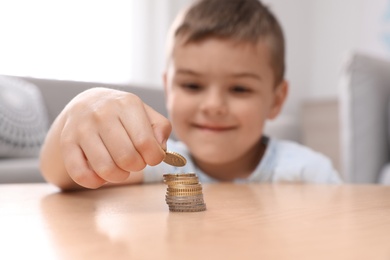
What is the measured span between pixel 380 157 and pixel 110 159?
5.52 ft

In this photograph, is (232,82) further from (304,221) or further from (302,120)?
(302,120)

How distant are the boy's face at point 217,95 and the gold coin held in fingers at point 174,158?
667 millimetres

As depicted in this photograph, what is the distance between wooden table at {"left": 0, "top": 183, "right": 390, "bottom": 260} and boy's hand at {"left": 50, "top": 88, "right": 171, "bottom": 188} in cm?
3

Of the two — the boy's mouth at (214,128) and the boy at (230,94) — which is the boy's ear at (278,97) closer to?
the boy at (230,94)

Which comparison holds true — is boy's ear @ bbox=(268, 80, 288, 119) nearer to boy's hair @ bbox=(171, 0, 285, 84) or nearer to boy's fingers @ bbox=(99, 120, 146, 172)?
boy's hair @ bbox=(171, 0, 285, 84)

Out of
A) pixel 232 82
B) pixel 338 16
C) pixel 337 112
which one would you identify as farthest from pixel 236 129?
pixel 338 16

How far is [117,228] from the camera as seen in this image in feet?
1.15

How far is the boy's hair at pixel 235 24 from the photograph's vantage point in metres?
1.21

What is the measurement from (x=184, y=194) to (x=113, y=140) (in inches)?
2.9

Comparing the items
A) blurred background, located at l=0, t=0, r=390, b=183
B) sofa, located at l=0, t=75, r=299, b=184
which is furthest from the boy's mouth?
blurred background, located at l=0, t=0, r=390, b=183

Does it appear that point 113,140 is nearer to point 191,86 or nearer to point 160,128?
point 160,128

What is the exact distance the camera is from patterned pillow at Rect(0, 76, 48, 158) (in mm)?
1697

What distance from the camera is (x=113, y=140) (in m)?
0.46

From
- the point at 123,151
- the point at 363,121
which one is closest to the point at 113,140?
the point at 123,151
